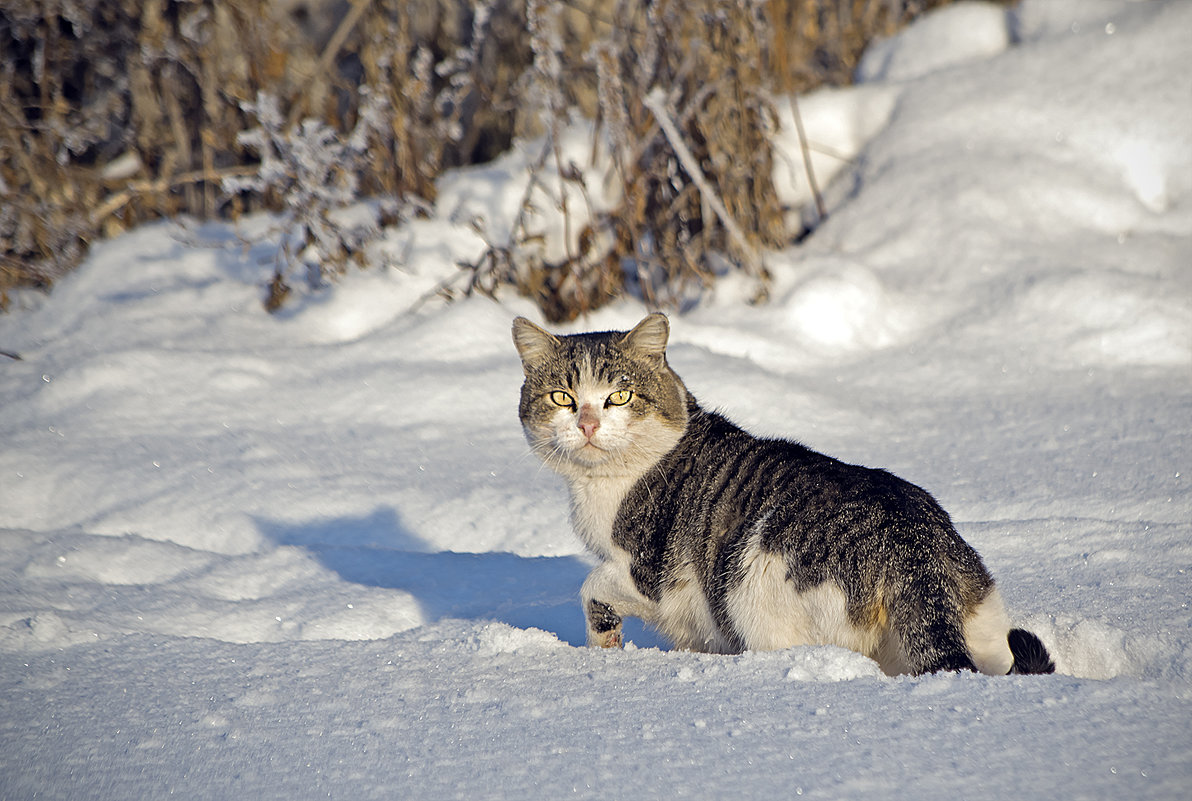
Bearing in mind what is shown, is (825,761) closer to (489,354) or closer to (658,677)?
(658,677)

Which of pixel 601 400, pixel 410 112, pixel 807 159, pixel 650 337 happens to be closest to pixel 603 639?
pixel 601 400

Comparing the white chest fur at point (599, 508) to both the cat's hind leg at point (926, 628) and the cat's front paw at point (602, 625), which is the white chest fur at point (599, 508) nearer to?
the cat's front paw at point (602, 625)

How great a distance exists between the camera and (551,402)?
258cm

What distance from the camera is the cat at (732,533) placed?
1.96 m

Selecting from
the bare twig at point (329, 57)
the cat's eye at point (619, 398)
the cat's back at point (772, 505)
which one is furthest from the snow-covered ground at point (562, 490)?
the bare twig at point (329, 57)

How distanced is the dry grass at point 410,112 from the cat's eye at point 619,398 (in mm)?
2103

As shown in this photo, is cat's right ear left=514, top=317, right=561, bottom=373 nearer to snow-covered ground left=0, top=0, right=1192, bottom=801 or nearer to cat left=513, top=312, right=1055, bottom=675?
cat left=513, top=312, right=1055, bottom=675

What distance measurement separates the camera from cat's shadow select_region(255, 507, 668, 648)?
8.42 ft

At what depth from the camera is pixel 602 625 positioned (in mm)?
2252

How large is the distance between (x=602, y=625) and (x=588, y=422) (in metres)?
0.51

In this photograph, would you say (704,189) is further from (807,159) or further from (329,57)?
(329,57)

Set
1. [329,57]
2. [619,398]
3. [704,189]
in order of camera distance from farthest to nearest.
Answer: [329,57] < [704,189] < [619,398]

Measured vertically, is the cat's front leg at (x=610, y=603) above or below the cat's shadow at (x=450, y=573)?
above

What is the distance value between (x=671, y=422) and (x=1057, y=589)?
1067 millimetres
